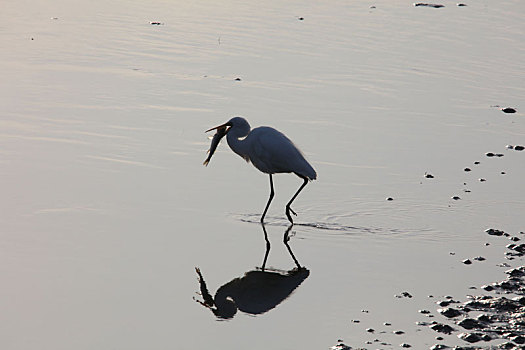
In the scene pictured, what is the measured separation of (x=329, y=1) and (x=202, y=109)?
875 cm

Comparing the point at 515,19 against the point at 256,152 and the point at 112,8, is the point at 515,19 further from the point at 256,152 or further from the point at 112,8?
the point at 256,152

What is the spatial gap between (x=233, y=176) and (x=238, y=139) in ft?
1.88

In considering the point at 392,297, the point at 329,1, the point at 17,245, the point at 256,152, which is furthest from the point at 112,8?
the point at 392,297

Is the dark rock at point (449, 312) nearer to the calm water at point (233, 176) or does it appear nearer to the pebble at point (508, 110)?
the calm water at point (233, 176)

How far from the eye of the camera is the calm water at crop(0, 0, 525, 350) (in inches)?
241

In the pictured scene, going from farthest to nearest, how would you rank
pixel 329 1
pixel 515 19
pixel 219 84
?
pixel 329 1 < pixel 515 19 < pixel 219 84

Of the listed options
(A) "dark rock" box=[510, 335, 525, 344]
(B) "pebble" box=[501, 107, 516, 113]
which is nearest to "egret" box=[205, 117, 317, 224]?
(A) "dark rock" box=[510, 335, 525, 344]

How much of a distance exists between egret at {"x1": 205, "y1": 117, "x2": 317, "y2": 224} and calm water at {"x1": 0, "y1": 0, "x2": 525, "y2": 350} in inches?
12.3

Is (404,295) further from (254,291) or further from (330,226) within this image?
(330,226)

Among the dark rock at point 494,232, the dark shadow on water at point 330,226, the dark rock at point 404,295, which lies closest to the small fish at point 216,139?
the dark shadow on water at point 330,226

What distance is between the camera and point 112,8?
55.9 ft

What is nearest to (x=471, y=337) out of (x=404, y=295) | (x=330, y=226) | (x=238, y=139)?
(x=404, y=295)

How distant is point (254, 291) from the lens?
21.6ft

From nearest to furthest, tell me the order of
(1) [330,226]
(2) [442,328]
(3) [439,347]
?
1. (3) [439,347]
2. (2) [442,328]
3. (1) [330,226]
